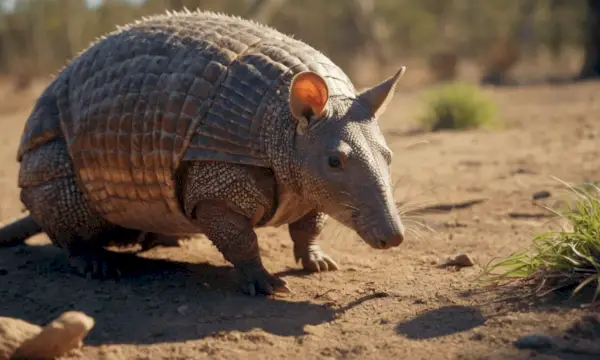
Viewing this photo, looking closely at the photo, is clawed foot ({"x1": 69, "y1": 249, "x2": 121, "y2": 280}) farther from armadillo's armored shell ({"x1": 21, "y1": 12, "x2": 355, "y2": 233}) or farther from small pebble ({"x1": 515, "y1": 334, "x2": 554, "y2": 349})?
small pebble ({"x1": 515, "y1": 334, "x2": 554, "y2": 349})

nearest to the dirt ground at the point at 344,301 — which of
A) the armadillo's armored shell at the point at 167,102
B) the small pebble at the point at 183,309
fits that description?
the small pebble at the point at 183,309

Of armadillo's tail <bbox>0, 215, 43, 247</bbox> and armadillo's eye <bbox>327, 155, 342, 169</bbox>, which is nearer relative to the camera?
armadillo's eye <bbox>327, 155, 342, 169</bbox>

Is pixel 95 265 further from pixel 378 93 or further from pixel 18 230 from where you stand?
pixel 378 93

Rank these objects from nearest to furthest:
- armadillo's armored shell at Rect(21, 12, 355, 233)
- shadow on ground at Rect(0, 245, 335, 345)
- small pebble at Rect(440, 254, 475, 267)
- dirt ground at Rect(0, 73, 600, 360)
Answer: dirt ground at Rect(0, 73, 600, 360), shadow on ground at Rect(0, 245, 335, 345), armadillo's armored shell at Rect(21, 12, 355, 233), small pebble at Rect(440, 254, 475, 267)

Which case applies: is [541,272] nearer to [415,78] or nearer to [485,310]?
[485,310]

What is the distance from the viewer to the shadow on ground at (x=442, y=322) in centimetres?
395

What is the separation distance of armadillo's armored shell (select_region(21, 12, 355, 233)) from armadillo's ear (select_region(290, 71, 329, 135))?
0.89 ft

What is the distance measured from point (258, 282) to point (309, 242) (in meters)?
0.70

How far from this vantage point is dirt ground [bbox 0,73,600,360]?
3.83m

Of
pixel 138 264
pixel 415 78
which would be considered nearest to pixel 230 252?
pixel 138 264

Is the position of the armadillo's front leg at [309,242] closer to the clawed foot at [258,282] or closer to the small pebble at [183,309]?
the clawed foot at [258,282]

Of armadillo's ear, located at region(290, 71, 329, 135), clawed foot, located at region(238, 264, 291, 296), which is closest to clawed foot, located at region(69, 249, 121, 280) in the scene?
clawed foot, located at region(238, 264, 291, 296)

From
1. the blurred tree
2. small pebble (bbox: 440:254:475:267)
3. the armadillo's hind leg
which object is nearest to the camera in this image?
small pebble (bbox: 440:254:475:267)

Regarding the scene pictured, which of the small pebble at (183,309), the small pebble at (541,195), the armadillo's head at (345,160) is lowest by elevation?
the small pebble at (541,195)
